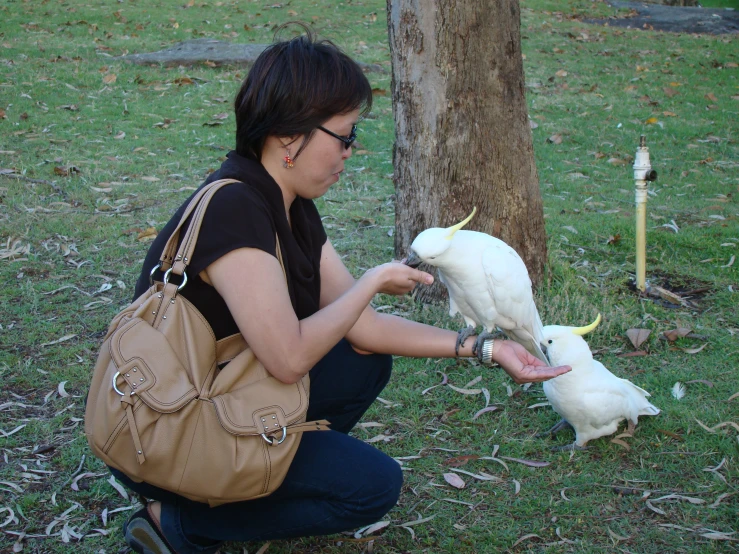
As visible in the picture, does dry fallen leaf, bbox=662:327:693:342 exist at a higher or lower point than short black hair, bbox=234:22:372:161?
lower

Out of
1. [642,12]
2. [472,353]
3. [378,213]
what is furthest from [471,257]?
[642,12]

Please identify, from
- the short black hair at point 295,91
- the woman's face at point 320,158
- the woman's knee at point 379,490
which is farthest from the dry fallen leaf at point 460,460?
the short black hair at point 295,91

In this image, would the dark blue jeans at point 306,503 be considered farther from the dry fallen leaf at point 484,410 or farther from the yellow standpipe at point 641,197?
the yellow standpipe at point 641,197

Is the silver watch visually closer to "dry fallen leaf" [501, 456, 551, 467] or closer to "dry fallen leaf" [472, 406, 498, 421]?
"dry fallen leaf" [501, 456, 551, 467]

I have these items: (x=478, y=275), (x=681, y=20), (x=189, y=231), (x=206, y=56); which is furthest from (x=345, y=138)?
(x=681, y=20)

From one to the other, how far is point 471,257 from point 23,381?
182cm

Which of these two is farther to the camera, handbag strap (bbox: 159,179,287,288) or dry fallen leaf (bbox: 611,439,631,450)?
→ dry fallen leaf (bbox: 611,439,631,450)

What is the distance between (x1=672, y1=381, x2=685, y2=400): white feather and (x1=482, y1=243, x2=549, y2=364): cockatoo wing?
0.61 meters

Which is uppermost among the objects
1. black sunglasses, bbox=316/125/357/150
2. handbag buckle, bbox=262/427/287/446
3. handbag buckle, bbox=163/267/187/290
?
black sunglasses, bbox=316/125/357/150

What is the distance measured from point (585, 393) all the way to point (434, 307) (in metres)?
1.11

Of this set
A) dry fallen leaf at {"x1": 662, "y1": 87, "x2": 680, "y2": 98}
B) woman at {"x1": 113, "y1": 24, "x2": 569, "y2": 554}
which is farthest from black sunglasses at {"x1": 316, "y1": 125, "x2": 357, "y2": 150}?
dry fallen leaf at {"x1": 662, "y1": 87, "x2": 680, "y2": 98}

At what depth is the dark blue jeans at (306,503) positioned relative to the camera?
68.6 inches

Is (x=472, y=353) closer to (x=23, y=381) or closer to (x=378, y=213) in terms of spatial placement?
(x=23, y=381)

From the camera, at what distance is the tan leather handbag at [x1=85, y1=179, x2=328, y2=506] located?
5.12ft
